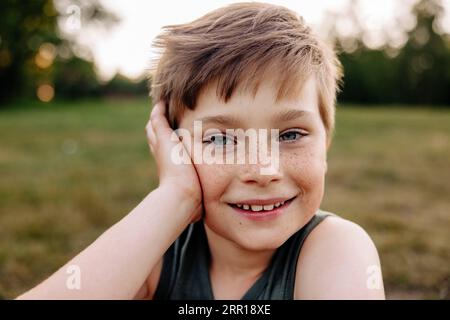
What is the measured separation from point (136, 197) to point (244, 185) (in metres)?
3.82

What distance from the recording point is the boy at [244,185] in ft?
4.87

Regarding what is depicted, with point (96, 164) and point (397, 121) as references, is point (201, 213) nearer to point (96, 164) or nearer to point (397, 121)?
point (96, 164)

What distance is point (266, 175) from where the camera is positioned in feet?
5.11

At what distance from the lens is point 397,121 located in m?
14.3

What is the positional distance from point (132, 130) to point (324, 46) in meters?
11.5

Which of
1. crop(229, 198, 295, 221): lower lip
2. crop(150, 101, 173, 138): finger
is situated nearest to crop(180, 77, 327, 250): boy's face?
crop(229, 198, 295, 221): lower lip

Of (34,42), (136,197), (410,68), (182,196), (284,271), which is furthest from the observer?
(410,68)

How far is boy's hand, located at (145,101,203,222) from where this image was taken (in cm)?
169

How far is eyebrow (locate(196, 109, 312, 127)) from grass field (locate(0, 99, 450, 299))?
172 cm

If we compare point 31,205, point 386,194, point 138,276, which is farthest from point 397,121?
point 138,276

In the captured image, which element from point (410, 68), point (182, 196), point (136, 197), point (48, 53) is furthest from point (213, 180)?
point (410, 68)

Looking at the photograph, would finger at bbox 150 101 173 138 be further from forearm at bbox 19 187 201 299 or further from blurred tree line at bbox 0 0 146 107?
blurred tree line at bbox 0 0 146 107

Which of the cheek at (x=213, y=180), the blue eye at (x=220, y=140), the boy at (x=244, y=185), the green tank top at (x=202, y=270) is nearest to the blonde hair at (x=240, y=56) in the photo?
the boy at (x=244, y=185)

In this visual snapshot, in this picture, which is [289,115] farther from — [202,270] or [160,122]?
[202,270]
